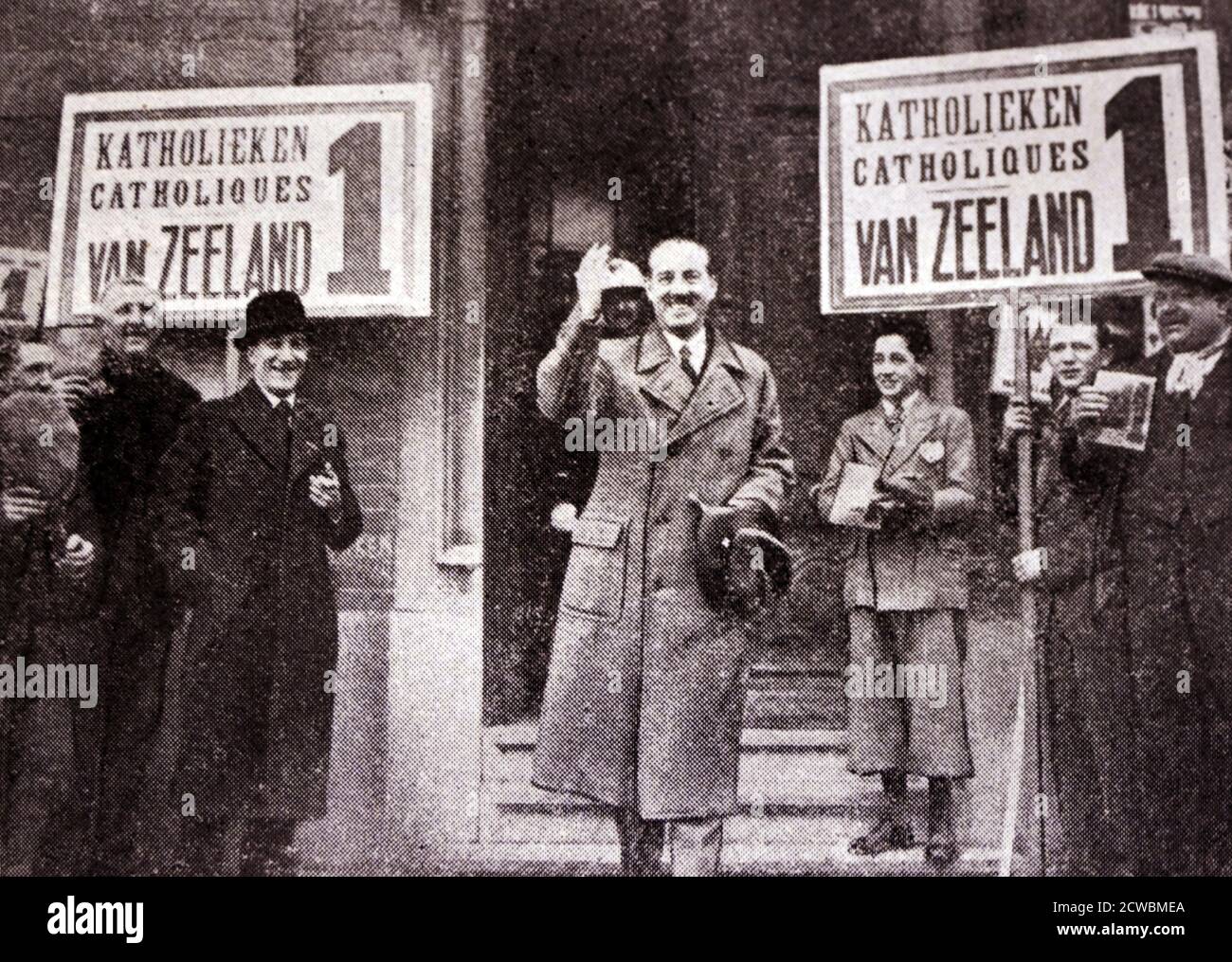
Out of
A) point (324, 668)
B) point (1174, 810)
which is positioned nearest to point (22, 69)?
point (324, 668)

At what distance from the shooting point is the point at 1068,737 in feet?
12.8

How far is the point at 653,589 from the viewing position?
3941 millimetres

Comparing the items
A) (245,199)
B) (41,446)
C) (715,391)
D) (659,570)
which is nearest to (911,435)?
(715,391)

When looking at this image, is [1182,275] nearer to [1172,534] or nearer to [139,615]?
[1172,534]

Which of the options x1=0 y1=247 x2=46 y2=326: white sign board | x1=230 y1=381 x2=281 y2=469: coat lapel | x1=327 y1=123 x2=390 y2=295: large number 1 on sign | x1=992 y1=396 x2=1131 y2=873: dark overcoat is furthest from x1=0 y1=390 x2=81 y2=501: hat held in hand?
x1=992 y1=396 x2=1131 y2=873: dark overcoat

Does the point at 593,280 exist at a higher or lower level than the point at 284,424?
higher

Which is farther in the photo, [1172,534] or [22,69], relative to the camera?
[22,69]

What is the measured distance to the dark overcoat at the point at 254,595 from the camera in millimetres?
3941

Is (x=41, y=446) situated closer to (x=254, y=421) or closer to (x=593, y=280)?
(x=254, y=421)

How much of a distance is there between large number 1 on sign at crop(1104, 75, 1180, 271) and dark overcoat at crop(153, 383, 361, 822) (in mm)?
2603

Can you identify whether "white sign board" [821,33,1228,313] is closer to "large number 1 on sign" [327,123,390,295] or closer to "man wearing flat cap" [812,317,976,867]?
"man wearing flat cap" [812,317,976,867]

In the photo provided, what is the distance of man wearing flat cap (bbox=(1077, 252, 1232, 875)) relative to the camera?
12.7ft

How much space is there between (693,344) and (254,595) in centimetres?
159

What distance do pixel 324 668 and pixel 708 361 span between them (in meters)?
1.54
